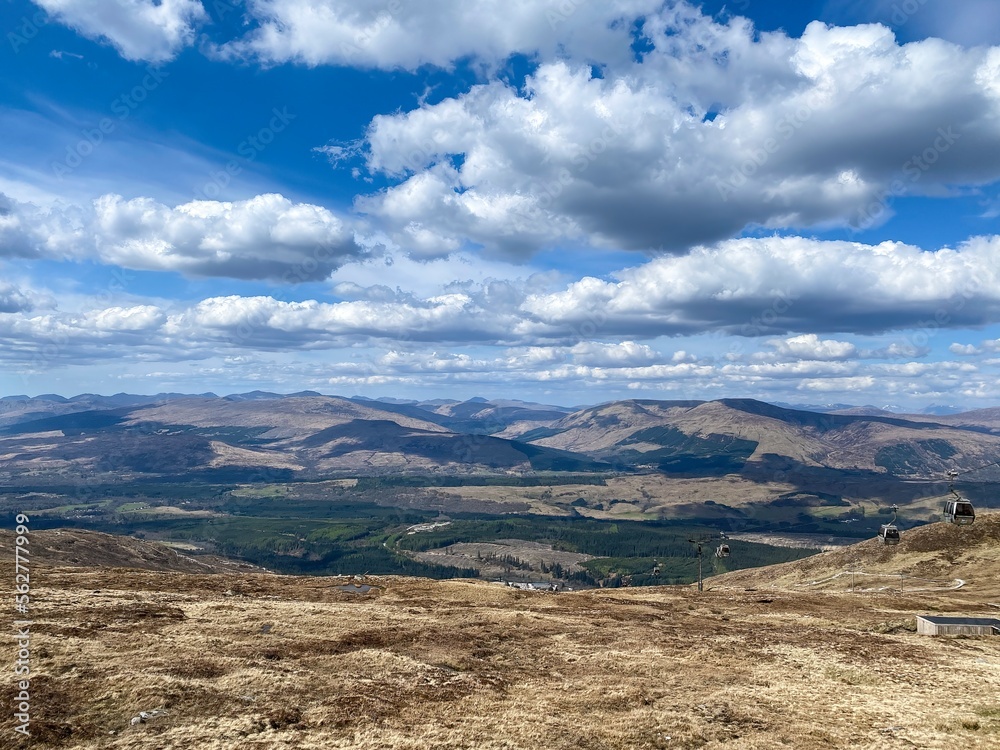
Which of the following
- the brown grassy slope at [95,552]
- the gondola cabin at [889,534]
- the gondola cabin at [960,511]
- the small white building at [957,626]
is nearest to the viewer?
the gondola cabin at [960,511]

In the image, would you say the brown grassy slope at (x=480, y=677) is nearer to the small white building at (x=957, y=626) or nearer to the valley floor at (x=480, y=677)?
the valley floor at (x=480, y=677)

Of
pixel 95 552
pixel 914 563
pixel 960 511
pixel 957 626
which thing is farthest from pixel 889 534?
pixel 95 552

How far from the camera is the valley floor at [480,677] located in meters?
30.8

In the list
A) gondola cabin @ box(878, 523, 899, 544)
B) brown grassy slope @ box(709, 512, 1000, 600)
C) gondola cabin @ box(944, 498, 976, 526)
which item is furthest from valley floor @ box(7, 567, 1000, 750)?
brown grassy slope @ box(709, 512, 1000, 600)

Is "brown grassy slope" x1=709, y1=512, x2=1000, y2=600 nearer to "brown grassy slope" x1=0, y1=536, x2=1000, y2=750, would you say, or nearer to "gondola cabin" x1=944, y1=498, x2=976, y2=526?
"brown grassy slope" x1=0, y1=536, x2=1000, y2=750

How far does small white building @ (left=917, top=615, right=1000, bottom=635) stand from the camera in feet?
176

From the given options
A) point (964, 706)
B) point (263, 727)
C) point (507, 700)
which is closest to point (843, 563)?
point (964, 706)

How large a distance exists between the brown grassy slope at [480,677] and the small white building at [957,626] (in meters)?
1.90

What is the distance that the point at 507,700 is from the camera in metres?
36.0

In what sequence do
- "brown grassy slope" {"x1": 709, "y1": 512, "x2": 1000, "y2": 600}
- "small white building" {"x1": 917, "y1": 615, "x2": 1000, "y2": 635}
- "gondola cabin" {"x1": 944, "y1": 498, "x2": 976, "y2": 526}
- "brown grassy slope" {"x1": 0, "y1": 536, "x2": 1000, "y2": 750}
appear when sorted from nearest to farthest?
1. "brown grassy slope" {"x1": 0, "y1": 536, "x2": 1000, "y2": 750}
2. "gondola cabin" {"x1": 944, "y1": 498, "x2": 976, "y2": 526}
3. "small white building" {"x1": 917, "y1": 615, "x2": 1000, "y2": 635}
4. "brown grassy slope" {"x1": 709, "y1": 512, "x2": 1000, "y2": 600}

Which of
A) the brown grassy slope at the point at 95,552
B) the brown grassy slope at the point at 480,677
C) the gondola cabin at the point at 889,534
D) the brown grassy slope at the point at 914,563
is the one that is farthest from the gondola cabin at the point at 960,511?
the brown grassy slope at the point at 95,552

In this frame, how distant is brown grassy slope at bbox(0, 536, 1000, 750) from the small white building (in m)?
1.90

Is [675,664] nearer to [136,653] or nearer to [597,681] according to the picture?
[597,681]

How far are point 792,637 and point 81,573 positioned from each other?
3030 inches
